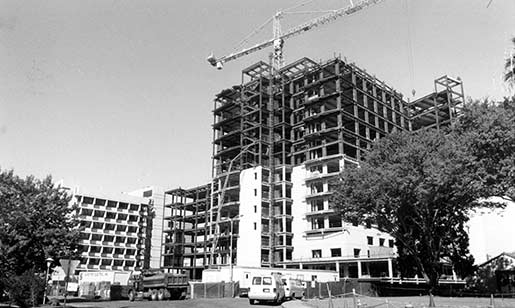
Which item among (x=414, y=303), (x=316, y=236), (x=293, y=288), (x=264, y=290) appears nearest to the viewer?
(x=414, y=303)


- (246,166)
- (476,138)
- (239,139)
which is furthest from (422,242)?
(239,139)

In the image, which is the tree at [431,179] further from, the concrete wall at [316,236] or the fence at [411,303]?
the concrete wall at [316,236]

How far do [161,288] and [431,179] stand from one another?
93.7ft

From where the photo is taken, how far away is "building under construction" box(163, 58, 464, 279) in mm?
84125

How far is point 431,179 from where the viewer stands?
37.4 metres

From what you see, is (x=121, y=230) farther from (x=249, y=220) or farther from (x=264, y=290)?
(x=264, y=290)

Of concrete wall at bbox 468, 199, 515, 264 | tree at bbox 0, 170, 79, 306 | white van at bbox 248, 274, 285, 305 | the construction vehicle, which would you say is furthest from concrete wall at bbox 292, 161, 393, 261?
tree at bbox 0, 170, 79, 306

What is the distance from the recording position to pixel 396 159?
4156cm

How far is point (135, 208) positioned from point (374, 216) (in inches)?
3915

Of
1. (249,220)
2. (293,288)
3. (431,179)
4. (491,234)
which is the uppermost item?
(249,220)

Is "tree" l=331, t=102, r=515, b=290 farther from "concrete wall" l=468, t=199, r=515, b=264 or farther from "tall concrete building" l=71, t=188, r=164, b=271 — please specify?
"tall concrete building" l=71, t=188, r=164, b=271

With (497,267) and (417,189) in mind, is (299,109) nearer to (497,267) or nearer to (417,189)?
(497,267)

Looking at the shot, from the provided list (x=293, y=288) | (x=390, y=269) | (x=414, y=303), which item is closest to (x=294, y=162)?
(x=390, y=269)

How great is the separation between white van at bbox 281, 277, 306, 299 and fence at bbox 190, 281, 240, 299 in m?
10.5
